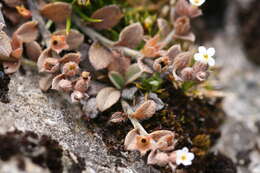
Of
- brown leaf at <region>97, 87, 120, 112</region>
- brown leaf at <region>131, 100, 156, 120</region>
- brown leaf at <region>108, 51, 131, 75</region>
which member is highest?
brown leaf at <region>108, 51, 131, 75</region>

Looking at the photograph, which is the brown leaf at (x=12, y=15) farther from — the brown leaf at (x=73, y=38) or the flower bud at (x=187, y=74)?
the flower bud at (x=187, y=74)

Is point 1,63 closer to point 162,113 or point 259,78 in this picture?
point 162,113

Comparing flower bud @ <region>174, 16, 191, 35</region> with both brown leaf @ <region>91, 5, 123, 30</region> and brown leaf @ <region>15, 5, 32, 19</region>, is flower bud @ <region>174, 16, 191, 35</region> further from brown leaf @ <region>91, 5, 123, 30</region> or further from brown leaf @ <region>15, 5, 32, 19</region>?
brown leaf @ <region>15, 5, 32, 19</region>

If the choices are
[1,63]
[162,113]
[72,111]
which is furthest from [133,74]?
[1,63]

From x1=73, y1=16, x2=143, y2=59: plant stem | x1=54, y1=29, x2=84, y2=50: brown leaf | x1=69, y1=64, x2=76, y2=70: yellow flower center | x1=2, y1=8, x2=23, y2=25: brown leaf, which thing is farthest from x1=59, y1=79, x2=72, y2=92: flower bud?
x1=2, y1=8, x2=23, y2=25: brown leaf

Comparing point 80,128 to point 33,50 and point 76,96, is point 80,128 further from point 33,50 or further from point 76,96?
point 33,50

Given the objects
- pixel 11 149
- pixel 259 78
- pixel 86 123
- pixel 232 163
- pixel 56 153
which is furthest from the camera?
pixel 259 78

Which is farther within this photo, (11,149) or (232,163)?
(232,163)

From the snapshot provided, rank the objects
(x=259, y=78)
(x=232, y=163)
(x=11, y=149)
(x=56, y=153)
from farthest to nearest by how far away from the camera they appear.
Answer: (x=259, y=78)
(x=232, y=163)
(x=56, y=153)
(x=11, y=149)
